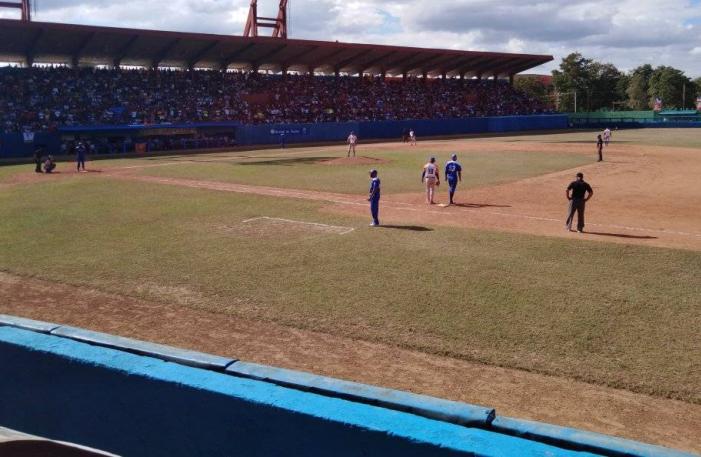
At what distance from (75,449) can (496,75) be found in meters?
86.2

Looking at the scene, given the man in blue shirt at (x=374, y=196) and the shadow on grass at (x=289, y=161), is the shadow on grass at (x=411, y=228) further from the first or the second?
the shadow on grass at (x=289, y=161)

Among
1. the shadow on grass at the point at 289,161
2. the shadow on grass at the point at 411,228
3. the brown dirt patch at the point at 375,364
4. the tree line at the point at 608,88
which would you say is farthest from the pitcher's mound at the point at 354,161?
the tree line at the point at 608,88

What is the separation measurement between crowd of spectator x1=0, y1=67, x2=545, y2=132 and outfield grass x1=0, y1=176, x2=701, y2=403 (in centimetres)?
3357

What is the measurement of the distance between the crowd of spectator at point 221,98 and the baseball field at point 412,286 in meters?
27.4

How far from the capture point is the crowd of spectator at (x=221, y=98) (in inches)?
1969

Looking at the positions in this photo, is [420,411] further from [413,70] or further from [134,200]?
[413,70]

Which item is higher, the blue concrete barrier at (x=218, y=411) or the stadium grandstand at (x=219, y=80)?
the stadium grandstand at (x=219, y=80)

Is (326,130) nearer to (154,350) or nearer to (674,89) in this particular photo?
(154,350)

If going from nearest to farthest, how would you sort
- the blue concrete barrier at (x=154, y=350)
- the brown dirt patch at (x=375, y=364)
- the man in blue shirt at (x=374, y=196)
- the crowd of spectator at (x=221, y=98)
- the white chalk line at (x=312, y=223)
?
the blue concrete barrier at (x=154, y=350)
the brown dirt patch at (x=375, y=364)
the white chalk line at (x=312, y=223)
the man in blue shirt at (x=374, y=196)
the crowd of spectator at (x=221, y=98)

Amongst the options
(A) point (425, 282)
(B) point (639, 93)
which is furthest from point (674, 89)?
(A) point (425, 282)

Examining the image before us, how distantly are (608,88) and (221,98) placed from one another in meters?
73.9

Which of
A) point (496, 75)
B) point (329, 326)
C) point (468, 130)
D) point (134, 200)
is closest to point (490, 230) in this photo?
point (329, 326)

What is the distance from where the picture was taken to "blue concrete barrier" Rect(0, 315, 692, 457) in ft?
11.2

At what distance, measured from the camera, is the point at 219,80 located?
61.8 m
